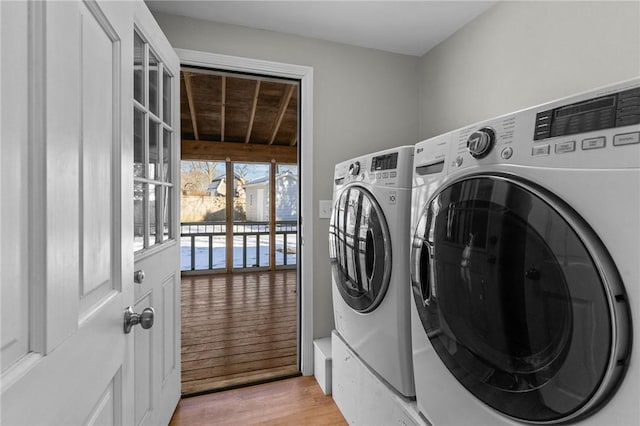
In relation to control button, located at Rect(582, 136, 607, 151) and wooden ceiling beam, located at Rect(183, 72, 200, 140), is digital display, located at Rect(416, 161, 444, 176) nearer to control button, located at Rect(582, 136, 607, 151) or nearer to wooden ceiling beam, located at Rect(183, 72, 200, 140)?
A: control button, located at Rect(582, 136, 607, 151)

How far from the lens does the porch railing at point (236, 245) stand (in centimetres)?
571

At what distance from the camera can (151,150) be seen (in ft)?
4.78

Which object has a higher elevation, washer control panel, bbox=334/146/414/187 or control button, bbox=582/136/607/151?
washer control panel, bbox=334/146/414/187

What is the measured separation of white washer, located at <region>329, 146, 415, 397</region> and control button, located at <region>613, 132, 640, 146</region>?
70 cm

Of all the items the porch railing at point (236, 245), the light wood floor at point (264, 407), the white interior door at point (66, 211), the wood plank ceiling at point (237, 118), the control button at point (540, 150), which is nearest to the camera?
the white interior door at point (66, 211)

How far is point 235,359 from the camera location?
246 cm

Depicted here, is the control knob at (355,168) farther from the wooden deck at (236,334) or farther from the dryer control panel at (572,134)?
the wooden deck at (236,334)

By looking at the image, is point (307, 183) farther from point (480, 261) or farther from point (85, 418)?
point (85, 418)

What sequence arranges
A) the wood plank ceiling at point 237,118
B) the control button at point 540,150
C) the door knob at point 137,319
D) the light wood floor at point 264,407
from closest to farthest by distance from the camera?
the control button at point 540,150 → the door knob at point 137,319 → the light wood floor at point 264,407 → the wood plank ceiling at point 237,118

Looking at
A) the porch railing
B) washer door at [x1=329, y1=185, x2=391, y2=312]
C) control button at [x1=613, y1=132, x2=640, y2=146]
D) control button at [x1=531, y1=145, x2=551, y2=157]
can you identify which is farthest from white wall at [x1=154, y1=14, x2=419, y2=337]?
the porch railing

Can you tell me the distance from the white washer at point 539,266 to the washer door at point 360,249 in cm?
33

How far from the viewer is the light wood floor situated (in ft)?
5.73

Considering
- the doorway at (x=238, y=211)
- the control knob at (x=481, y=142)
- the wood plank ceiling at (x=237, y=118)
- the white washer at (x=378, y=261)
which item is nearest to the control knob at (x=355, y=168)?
the white washer at (x=378, y=261)

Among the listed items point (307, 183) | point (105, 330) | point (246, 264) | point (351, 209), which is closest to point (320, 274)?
point (307, 183)
